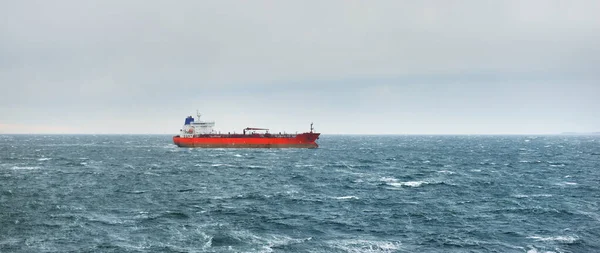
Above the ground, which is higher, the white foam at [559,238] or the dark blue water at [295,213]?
the dark blue water at [295,213]

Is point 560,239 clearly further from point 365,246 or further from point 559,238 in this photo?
point 365,246

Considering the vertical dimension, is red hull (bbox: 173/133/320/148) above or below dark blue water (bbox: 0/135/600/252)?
above

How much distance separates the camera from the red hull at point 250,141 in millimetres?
138500

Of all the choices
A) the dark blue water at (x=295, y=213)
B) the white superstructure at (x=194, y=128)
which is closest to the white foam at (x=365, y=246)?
the dark blue water at (x=295, y=213)

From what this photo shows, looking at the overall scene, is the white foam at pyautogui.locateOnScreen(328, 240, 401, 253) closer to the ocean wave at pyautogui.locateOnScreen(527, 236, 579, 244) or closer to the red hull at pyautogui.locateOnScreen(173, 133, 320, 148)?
the ocean wave at pyautogui.locateOnScreen(527, 236, 579, 244)

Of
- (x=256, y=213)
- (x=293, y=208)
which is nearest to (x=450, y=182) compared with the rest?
(x=293, y=208)

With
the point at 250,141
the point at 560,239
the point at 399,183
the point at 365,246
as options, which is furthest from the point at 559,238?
the point at 250,141

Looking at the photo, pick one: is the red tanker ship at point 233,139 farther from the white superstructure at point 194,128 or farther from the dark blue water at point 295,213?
the dark blue water at point 295,213

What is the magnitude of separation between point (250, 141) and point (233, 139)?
6.61 m

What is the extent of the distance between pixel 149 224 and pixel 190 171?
4040 cm

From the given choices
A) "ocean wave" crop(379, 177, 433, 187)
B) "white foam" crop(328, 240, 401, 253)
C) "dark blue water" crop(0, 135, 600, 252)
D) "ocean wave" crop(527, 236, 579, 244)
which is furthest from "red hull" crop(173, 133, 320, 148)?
"white foam" crop(328, 240, 401, 253)

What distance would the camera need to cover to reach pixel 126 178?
210 feet

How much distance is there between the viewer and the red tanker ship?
139m

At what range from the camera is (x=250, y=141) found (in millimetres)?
141375
